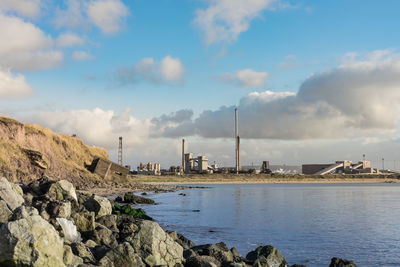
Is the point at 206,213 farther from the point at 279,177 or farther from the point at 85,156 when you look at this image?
the point at 279,177

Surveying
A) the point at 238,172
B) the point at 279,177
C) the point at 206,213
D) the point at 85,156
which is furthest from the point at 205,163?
the point at 206,213

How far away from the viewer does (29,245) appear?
875 cm

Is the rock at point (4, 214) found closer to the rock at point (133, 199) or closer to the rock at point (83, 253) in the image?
the rock at point (83, 253)

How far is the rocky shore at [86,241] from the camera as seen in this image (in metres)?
8.80

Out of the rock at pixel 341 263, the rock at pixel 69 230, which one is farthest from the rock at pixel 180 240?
the rock at pixel 341 263

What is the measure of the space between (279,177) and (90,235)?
151 metres

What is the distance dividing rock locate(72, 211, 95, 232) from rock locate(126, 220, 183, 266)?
2267mm

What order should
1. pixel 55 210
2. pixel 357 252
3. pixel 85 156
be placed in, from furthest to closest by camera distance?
1. pixel 85 156
2. pixel 357 252
3. pixel 55 210

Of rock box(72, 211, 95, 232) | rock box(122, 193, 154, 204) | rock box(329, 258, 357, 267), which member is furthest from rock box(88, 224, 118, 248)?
rock box(122, 193, 154, 204)

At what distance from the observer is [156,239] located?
12516 millimetres

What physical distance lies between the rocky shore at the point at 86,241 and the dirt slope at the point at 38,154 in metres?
30.4

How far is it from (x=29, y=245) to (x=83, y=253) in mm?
2198

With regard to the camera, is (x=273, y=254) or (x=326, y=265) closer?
(x=273, y=254)

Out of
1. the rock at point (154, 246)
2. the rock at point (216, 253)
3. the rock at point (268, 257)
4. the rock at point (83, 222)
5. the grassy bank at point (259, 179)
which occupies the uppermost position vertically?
the rock at point (83, 222)
